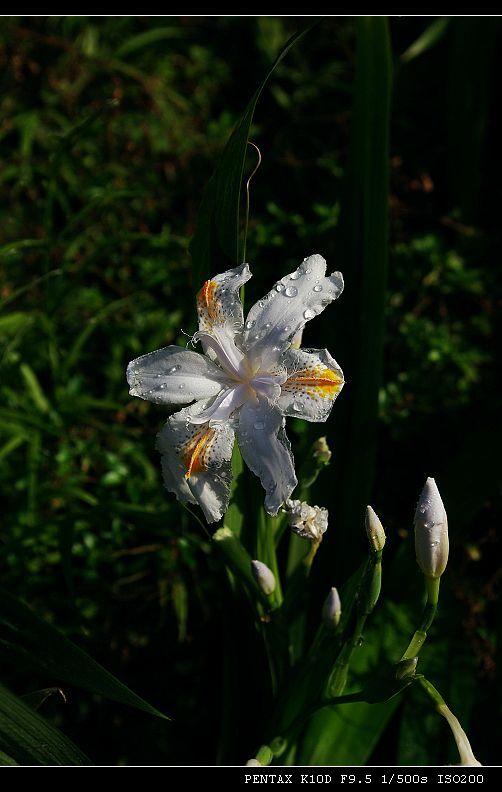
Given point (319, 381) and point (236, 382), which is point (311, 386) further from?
point (236, 382)

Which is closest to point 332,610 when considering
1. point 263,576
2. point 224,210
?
point 263,576

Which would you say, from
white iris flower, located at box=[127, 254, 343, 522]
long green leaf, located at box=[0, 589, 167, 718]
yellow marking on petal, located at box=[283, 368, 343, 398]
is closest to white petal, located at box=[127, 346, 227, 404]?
white iris flower, located at box=[127, 254, 343, 522]

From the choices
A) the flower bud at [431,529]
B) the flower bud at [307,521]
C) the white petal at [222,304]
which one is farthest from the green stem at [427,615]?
the white petal at [222,304]

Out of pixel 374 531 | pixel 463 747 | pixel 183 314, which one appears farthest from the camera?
pixel 183 314

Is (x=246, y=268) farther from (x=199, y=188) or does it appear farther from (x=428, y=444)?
(x=199, y=188)

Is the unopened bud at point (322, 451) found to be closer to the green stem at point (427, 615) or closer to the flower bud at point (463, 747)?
the green stem at point (427, 615)

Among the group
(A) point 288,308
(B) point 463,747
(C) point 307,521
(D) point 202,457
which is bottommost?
(B) point 463,747

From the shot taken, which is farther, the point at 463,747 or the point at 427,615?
the point at 427,615
